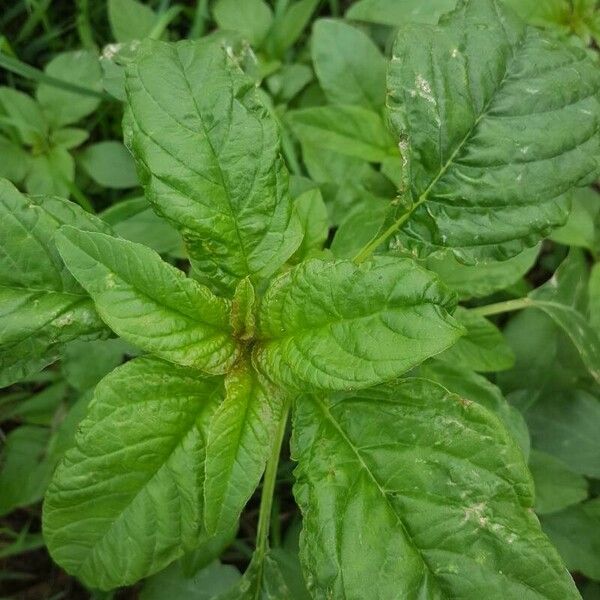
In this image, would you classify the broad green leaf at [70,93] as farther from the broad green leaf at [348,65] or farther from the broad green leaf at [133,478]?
the broad green leaf at [133,478]

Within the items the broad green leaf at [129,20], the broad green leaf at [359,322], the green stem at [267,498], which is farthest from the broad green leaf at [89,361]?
the broad green leaf at [129,20]

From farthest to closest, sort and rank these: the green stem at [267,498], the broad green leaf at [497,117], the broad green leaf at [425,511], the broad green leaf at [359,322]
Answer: the green stem at [267,498] < the broad green leaf at [497,117] < the broad green leaf at [425,511] < the broad green leaf at [359,322]

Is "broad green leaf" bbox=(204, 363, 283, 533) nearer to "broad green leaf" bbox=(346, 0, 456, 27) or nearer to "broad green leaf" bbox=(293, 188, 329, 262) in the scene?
"broad green leaf" bbox=(293, 188, 329, 262)

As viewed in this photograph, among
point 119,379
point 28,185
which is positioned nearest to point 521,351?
point 119,379

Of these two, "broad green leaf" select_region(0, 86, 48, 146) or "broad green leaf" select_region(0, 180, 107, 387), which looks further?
"broad green leaf" select_region(0, 86, 48, 146)

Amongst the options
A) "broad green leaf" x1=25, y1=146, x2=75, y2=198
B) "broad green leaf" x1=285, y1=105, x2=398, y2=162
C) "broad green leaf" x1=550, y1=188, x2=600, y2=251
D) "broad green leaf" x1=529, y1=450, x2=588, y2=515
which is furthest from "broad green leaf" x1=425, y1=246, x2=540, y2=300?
"broad green leaf" x1=25, y1=146, x2=75, y2=198

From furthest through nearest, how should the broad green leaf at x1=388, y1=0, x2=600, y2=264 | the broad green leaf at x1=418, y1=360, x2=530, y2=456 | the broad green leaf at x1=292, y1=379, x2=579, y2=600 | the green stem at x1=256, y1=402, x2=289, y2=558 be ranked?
the broad green leaf at x1=418, y1=360, x2=530, y2=456, the green stem at x1=256, y1=402, x2=289, y2=558, the broad green leaf at x1=388, y1=0, x2=600, y2=264, the broad green leaf at x1=292, y1=379, x2=579, y2=600
